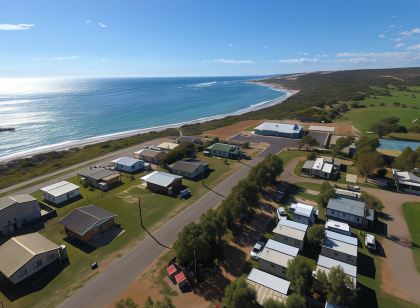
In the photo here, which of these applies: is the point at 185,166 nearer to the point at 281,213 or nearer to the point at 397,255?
the point at 281,213

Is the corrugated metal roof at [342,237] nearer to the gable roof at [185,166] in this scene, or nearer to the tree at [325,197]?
the tree at [325,197]

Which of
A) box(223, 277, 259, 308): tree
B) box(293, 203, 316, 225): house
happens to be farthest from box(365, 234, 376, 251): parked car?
box(223, 277, 259, 308): tree

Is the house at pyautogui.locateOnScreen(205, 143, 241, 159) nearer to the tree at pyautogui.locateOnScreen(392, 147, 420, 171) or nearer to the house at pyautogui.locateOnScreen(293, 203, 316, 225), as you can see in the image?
the house at pyautogui.locateOnScreen(293, 203, 316, 225)

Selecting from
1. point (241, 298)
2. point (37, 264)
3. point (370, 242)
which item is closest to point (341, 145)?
point (370, 242)

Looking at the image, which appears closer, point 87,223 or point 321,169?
point 87,223

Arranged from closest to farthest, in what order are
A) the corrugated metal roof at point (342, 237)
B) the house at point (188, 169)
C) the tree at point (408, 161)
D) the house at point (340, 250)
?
the house at point (340, 250) < the corrugated metal roof at point (342, 237) < the tree at point (408, 161) < the house at point (188, 169)

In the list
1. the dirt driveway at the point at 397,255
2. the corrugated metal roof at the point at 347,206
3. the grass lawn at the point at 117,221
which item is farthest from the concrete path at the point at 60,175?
the dirt driveway at the point at 397,255
